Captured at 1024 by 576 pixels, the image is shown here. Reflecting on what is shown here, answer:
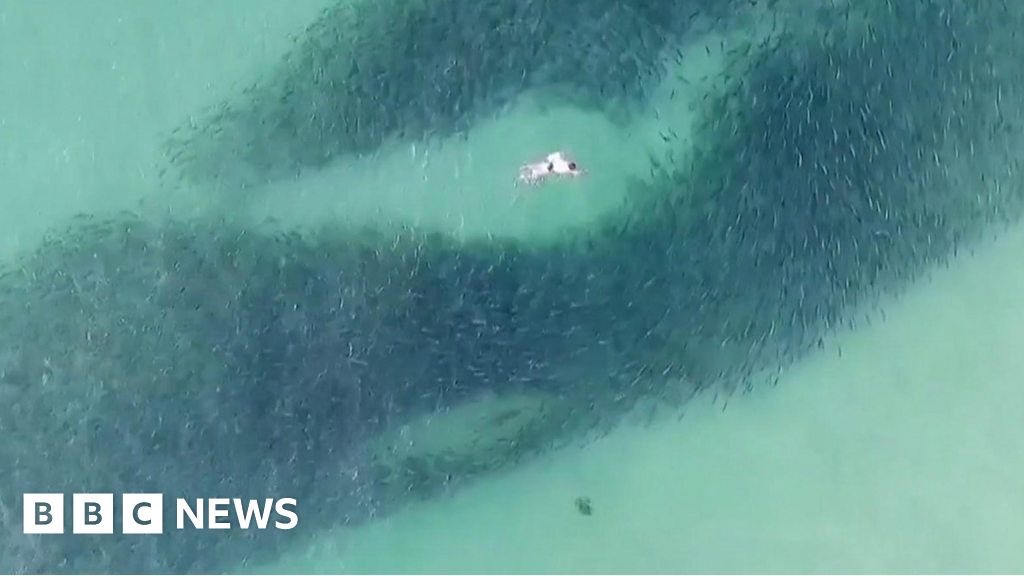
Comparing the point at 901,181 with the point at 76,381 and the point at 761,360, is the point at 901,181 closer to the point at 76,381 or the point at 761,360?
the point at 761,360

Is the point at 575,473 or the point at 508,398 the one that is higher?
the point at 508,398

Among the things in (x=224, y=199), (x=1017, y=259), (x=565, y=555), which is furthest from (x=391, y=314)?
(x=1017, y=259)

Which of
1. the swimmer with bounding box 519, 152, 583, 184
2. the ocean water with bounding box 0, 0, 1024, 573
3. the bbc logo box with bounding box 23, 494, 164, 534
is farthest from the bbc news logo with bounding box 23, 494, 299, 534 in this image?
the swimmer with bounding box 519, 152, 583, 184

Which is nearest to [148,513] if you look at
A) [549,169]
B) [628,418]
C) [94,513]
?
[94,513]

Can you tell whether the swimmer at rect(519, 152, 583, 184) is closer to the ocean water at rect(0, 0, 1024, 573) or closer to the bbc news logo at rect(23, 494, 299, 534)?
the ocean water at rect(0, 0, 1024, 573)

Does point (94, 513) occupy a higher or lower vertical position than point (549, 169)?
lower

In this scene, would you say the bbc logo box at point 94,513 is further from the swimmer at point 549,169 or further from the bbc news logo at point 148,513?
the swimmer at point 549,169

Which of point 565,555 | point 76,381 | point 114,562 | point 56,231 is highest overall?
point 56,231

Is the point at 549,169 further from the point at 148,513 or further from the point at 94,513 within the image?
the point at 94,513
